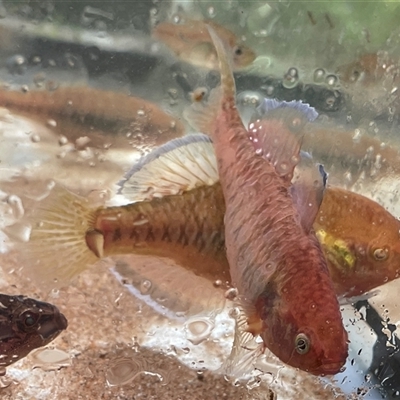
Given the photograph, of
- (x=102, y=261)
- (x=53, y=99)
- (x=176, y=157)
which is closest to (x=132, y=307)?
(x=102, y=261)

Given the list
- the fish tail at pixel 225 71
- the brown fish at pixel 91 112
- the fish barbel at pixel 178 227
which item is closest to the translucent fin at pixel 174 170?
the fish barbel at pixel 178 227

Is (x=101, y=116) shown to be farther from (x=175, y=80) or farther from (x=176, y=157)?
(x=176, y=157)

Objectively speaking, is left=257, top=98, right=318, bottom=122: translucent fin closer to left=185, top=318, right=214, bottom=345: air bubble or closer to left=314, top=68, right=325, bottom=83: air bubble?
left=314, top=68, right=325, bottom=83: air bubble

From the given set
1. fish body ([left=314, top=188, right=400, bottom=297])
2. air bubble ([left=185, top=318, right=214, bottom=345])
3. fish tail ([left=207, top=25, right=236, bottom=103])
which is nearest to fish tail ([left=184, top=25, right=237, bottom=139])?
fish tail ([left=207, top=25, right=236, bottom=103])

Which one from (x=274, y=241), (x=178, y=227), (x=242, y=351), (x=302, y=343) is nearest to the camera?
(x=302, y=343)

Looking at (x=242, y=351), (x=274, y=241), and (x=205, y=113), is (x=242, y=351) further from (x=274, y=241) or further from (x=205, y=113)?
(x=205, y=113)

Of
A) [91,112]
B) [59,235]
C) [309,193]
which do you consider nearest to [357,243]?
[309,193]
